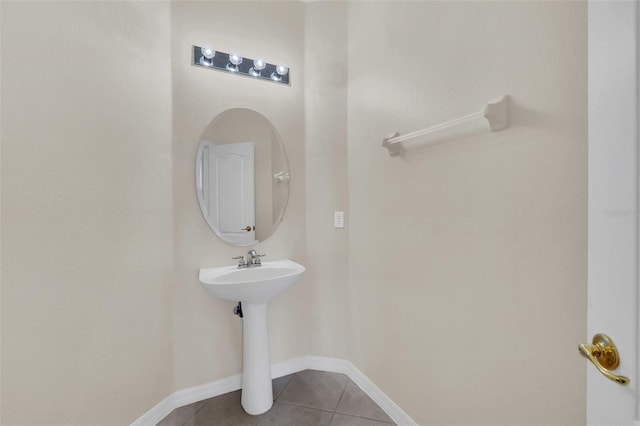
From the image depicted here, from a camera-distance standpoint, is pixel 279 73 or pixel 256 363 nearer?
pixel 256 363

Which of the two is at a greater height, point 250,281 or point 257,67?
point 257,67

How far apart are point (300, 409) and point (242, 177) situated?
4.87 feet

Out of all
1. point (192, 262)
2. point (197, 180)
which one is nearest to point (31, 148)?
point (197, 180)

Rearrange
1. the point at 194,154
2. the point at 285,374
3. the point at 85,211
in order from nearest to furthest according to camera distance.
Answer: the point at 85,211 → the point at 194,154 → the point at 285,374

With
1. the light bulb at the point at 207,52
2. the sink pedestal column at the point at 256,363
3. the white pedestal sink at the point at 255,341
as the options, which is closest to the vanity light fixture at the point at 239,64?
the light bulb at the point at 207,52

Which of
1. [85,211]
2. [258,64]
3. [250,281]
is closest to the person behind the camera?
[85,211]

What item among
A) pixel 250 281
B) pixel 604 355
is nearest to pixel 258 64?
pixel 250 281

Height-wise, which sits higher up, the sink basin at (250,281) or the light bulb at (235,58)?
the light bulb at (235,58)

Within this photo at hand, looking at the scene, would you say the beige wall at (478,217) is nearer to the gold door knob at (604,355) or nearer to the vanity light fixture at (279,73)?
the gold door knob at (604,355)

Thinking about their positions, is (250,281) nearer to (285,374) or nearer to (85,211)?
(85,211)

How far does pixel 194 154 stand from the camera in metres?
1.83

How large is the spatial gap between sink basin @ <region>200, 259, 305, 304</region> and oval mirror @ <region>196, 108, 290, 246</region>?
215mm

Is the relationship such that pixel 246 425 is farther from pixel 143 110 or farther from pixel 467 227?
pixel 143 110

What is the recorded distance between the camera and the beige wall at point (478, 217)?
0.90m
